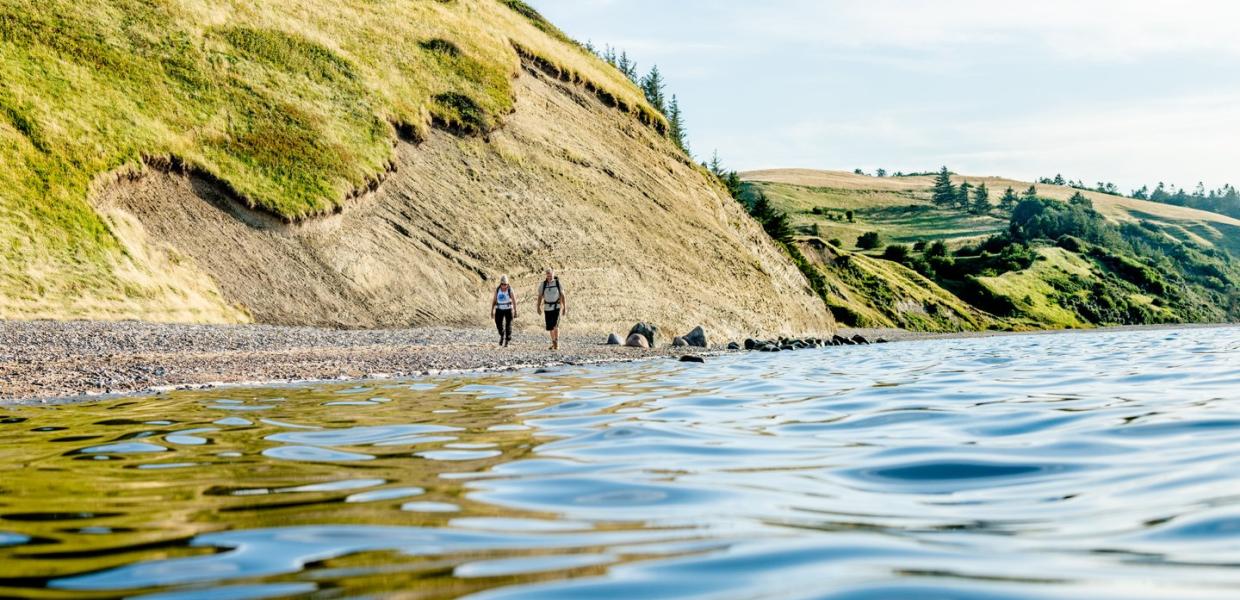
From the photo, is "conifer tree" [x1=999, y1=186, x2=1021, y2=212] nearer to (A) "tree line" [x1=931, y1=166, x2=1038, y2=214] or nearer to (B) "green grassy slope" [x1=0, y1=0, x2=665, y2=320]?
(A) "tree line" [x1=931, y1=166, x2=1038, y2=214]

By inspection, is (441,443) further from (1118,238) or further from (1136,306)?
(1118,238)

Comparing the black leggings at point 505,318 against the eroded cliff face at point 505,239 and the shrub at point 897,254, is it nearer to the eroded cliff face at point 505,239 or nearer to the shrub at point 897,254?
the eroded cliff face at point 505,239

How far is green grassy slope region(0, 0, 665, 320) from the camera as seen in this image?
29938mm

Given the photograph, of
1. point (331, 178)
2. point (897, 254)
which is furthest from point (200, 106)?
point (897, 254)

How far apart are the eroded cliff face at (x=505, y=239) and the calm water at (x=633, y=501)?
81.0ft

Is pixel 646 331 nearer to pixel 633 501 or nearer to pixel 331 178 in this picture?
pixel 331 178

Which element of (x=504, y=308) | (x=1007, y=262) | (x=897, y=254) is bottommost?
(x=504, y=308)

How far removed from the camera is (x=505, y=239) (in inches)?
1793

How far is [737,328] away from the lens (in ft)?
170

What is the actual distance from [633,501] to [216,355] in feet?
55.7

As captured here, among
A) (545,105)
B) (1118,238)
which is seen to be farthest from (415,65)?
(1118,238)

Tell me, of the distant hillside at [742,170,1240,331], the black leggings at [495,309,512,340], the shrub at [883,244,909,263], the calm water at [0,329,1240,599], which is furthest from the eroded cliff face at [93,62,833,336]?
the shrub at [883,244,909,263]

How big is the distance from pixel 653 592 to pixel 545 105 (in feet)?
179

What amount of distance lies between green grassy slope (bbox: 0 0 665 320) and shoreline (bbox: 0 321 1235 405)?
4.15m
